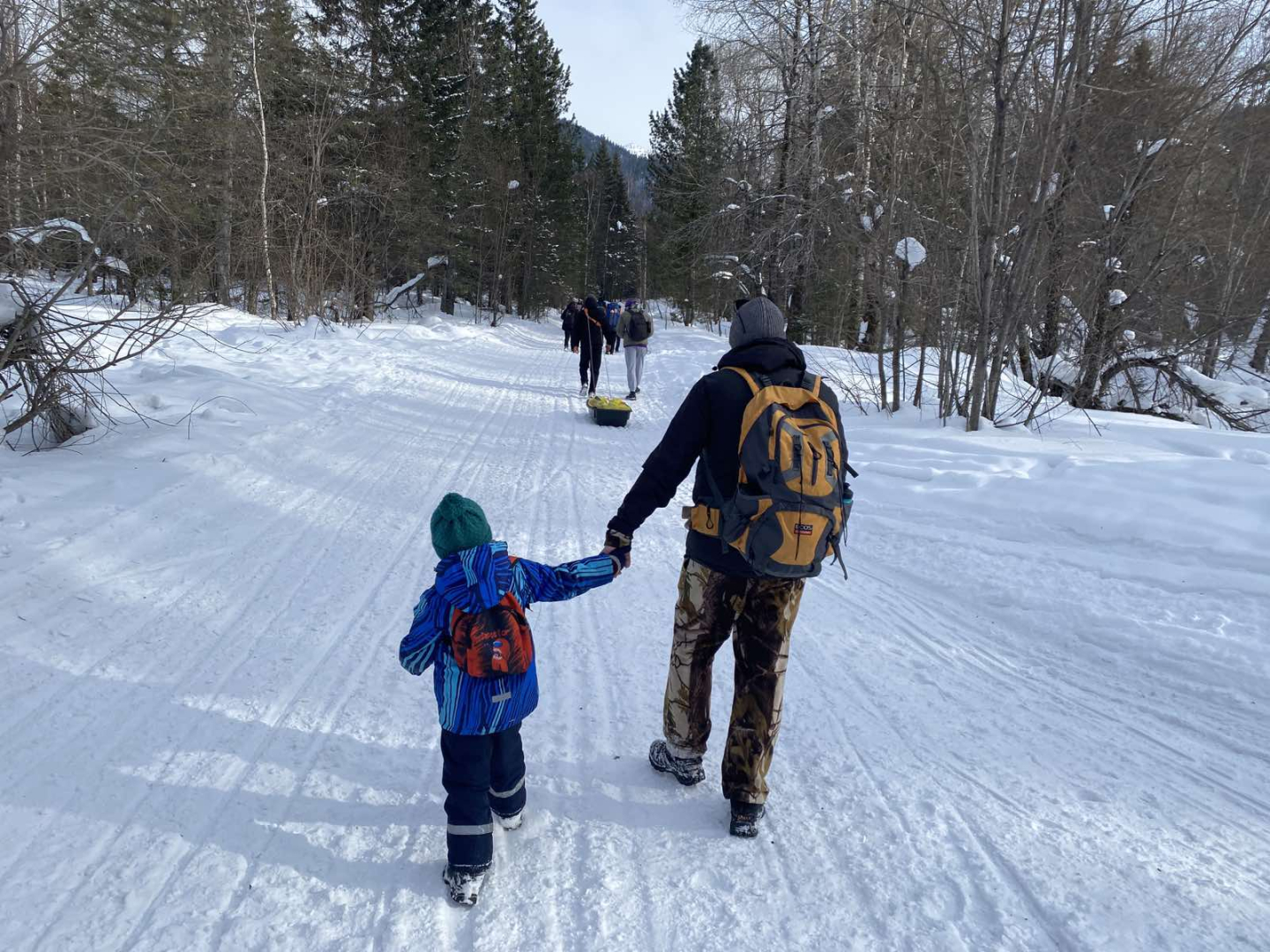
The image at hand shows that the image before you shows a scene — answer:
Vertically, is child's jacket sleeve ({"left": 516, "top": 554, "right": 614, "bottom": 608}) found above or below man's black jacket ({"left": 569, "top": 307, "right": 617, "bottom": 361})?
below

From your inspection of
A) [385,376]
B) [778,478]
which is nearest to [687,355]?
[385,376]

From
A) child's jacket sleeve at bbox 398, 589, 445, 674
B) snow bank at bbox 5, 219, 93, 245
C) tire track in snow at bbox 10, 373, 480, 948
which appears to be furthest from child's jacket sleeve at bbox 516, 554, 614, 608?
snow bank at bbox 5, 219, 93, 245

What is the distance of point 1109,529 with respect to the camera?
16.5 ft

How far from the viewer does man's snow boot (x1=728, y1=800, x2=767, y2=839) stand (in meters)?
2.60

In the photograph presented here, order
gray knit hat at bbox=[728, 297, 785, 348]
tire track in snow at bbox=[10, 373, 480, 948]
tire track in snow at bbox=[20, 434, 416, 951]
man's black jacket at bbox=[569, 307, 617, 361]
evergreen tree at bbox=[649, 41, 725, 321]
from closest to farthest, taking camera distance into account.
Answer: tire track in snow at bbox=[20, 434, 416, 951], tire track in snow at bbox=[10, 373, 480, 948], gray knit hat at bbox=[728, 297, 785, 348], man's black jacket at bbox=[569, 307, 617, 361], evergreen tree at bbox=[649, 41, 725, 321]

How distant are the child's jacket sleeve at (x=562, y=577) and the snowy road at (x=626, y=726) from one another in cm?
92

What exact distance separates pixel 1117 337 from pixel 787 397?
10.1m

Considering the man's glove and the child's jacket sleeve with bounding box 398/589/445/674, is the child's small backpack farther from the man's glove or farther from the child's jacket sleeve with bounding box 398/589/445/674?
the man's glove

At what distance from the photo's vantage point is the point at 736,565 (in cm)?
252

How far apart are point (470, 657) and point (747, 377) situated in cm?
132

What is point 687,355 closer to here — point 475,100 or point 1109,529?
point 1109,529

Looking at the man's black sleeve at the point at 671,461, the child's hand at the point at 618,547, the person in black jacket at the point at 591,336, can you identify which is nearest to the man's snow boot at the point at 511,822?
the child's hand at the point at 618,547

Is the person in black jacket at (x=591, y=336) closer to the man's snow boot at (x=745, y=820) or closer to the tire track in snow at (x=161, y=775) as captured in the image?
the tire track in snow at (x=161, y=775)

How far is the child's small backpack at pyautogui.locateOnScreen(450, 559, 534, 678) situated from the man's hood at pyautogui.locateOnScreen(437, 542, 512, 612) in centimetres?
4
